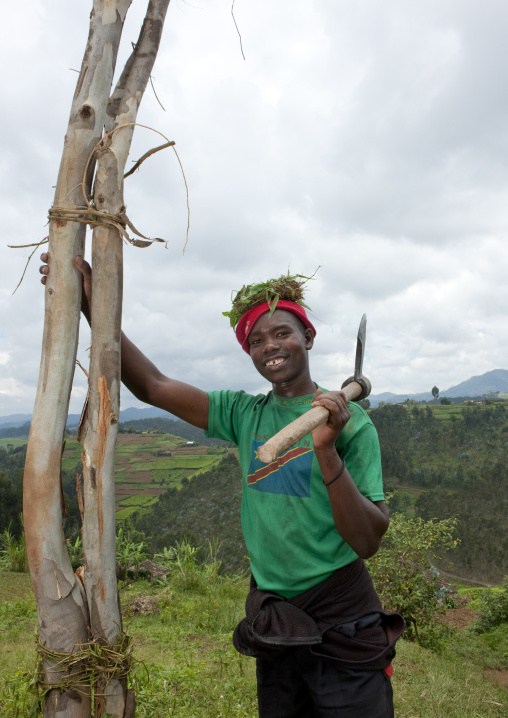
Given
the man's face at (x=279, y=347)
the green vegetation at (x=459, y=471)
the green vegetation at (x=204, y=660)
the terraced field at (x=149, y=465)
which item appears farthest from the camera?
the terraced field at (x=149, y=465)

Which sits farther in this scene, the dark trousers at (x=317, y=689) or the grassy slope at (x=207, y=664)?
the grassy slope at (x=207, y=664)

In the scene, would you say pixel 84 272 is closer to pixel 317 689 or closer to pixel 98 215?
pixel 98 215

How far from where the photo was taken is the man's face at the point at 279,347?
2.23 metres

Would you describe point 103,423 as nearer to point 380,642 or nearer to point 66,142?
point 66,142

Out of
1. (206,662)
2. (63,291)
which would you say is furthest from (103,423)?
(206,662)

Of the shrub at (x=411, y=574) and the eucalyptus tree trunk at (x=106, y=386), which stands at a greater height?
the eucalyptus tree trunk at (x=106, y=386)

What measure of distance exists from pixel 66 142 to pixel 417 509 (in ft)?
114

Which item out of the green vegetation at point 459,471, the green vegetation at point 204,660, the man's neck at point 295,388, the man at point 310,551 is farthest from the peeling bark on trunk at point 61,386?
the green vegetation at point 459,471

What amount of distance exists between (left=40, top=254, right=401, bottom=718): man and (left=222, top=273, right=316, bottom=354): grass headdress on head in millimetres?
98

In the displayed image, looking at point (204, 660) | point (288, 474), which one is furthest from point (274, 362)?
point (204, 660)

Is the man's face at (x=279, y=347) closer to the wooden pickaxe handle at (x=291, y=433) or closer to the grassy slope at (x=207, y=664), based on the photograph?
the wooden pickaxe handle at (x=291, y=433)

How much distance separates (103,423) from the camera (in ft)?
6.23

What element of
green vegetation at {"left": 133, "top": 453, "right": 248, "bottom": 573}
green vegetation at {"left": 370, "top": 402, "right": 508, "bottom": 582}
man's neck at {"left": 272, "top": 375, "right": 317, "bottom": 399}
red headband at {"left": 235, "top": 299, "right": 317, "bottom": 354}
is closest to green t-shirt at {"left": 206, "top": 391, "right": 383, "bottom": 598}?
man's neck at {"left": 272, "top": 375, "right": 317, "bottom": 399}

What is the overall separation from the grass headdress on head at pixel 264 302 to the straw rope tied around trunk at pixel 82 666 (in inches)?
55.3
